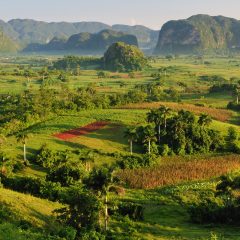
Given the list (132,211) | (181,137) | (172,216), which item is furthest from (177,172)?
(132,211)

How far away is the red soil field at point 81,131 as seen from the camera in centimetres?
8806

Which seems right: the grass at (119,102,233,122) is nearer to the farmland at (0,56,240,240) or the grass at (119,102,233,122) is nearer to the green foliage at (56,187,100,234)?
the farmland at (0,56,240,240)

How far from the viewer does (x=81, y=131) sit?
92125 millimetres

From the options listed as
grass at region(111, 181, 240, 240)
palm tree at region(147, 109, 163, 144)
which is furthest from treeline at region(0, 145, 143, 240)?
palm tree at region(147, 109, 163, 144)

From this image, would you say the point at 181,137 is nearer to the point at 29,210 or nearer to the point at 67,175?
the point at 67,175

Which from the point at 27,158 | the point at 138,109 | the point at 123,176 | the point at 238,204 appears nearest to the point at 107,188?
the point at 238,204

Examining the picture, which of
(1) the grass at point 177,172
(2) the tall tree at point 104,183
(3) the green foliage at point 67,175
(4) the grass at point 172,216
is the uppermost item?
(2) the tall tree at point 104,183

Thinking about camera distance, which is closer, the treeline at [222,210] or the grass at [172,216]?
the grass at [172,216]

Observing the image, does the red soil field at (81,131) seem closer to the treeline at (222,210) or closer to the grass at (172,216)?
the grass at (172,216)

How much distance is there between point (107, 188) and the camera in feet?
145

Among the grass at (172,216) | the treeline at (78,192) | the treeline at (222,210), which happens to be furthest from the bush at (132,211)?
the treeline at (222,210)

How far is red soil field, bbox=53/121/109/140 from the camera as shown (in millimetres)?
88062

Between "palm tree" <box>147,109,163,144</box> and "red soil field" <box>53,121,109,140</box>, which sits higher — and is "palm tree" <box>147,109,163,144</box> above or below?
above

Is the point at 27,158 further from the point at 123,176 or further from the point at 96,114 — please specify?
the point at 96,114
